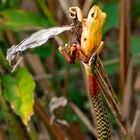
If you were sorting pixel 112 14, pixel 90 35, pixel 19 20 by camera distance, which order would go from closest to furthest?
1. pixel 90 35
2. pixel 19 20
3. pixel 112 14

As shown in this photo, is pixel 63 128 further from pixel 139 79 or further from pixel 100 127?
pixel 100 127

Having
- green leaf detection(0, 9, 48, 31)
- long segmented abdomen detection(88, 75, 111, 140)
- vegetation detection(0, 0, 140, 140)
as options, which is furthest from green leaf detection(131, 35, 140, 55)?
long segmented abdomen detection(88, 75, 111, 140)

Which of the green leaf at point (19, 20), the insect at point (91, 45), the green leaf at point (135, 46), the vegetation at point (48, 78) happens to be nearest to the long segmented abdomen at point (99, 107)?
the insect at point (91, 45)

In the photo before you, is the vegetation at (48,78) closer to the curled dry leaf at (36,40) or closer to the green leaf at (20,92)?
the green leaf at (20,92)

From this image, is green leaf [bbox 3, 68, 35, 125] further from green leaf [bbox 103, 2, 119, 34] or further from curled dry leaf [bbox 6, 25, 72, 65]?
green leaf [bbox 103, 2, 119, 34]

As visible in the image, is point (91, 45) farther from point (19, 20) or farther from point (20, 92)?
point (19, 20)

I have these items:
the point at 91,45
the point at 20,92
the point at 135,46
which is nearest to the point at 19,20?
the point at 20,92

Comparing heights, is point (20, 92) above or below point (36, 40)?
below
